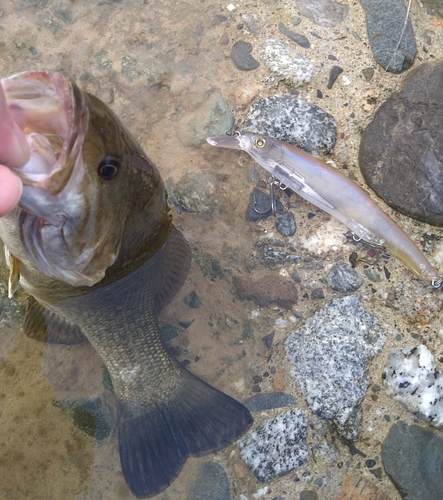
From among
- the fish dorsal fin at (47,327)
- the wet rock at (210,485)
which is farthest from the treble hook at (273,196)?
the wet rock at (210,485)

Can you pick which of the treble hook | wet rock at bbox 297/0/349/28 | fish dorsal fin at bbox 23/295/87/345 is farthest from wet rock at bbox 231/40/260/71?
fish dorsal fin at bbox 23/295/87/345

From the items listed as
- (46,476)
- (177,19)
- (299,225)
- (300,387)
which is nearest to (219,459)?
(300,387)

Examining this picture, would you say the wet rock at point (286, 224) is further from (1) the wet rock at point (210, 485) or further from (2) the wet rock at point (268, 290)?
(1) the wet rock at point (210, 485)

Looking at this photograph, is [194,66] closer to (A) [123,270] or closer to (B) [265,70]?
(B) [265,70]

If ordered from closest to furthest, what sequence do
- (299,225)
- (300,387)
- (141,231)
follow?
(141,231) → (300,387) → (299,225)

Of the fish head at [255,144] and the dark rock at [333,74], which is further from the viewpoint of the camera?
the dark rock at [333,74]

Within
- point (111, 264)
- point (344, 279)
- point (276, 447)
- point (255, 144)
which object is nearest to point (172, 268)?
point (111, 264)

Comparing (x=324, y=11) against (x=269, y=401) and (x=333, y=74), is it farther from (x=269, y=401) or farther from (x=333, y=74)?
(x=269, y=401)
